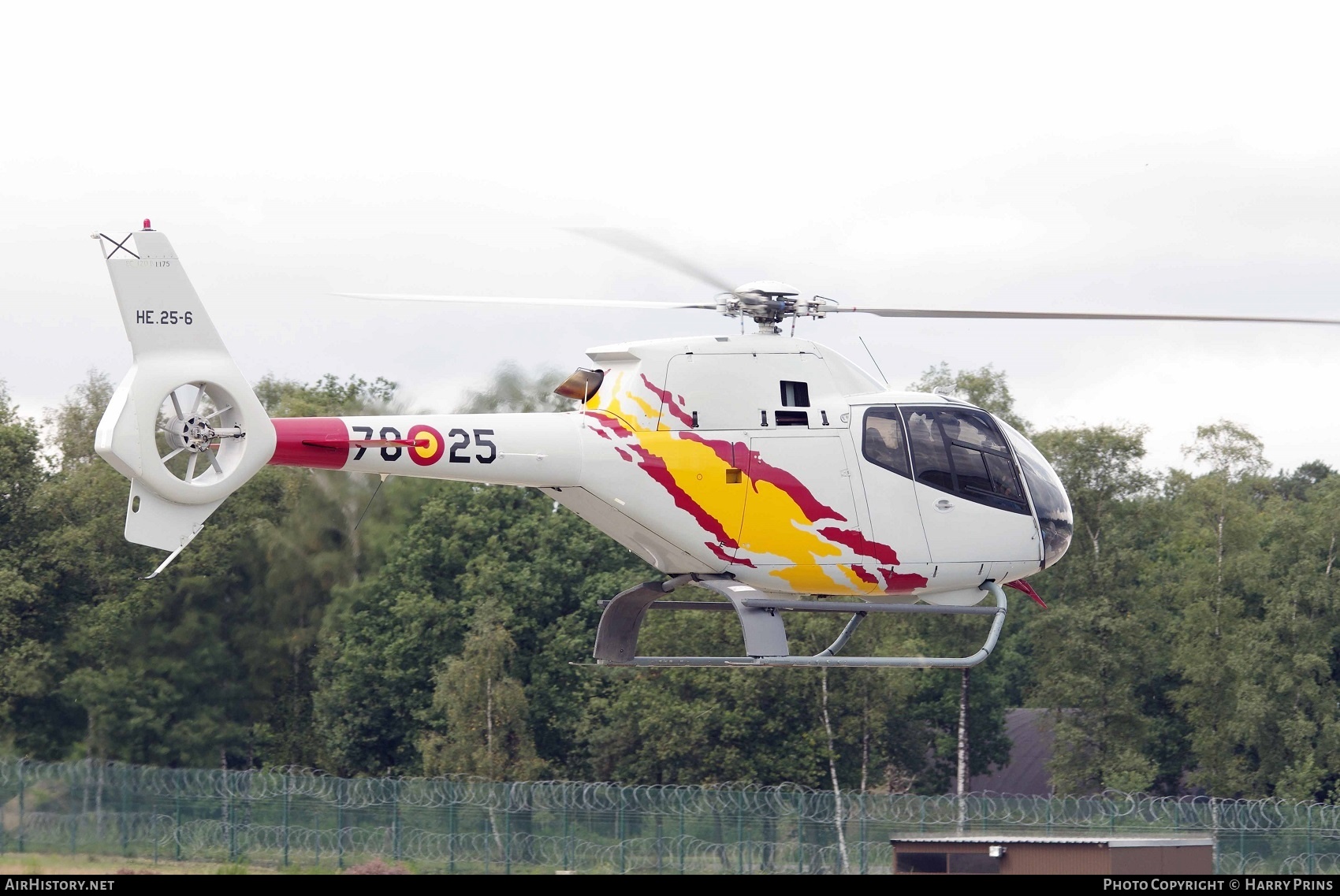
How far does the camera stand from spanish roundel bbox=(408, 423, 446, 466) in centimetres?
1742

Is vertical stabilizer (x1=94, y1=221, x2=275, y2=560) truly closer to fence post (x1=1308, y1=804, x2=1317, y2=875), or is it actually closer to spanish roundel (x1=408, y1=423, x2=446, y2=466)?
spanish roundel (x1=408, y1=423, x2=446, y2=466)

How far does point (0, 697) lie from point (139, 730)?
287 centimetres

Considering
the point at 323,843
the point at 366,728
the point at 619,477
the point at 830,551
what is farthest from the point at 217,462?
the point at 366,728

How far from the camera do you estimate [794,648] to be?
136ft

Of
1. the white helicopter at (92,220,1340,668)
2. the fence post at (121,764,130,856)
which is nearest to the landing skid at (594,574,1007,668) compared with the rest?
the white helicopter at (92,220,1340,668)

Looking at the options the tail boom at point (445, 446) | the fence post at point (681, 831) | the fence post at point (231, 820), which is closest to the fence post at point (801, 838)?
the fence post at point (681, 831)

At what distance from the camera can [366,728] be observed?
130 ft

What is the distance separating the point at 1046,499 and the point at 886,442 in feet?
7.38

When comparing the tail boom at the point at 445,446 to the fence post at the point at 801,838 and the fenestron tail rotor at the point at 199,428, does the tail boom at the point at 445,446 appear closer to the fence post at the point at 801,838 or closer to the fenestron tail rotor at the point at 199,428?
the fenestron tail rotor at the point at 199,428

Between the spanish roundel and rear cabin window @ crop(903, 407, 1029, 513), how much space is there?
16.8ft

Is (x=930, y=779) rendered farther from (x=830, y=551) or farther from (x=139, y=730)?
(x=830, y=551)

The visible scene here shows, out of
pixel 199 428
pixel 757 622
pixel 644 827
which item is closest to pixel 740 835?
pixel 644 827

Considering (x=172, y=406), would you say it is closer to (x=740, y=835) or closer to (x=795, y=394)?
(x=795, y=394)

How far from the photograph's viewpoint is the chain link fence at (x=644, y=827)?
24.8 meters
